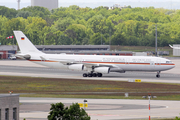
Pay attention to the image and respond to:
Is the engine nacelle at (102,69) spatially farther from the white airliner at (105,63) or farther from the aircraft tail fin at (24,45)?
the aircraft tail fin at (24,45)

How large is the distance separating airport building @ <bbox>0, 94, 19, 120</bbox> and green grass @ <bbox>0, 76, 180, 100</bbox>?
21.3m

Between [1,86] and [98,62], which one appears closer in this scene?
[1,86]

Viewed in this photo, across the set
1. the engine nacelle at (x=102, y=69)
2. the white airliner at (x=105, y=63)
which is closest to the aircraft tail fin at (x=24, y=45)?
the white airliner at (x=105, y=63)

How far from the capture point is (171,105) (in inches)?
1615

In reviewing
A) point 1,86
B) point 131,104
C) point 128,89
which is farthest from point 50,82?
point 131,104

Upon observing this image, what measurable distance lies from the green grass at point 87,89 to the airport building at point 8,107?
21303 millimetres

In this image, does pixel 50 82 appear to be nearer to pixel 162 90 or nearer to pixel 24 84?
pixel 24 84

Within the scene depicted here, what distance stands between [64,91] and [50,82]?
40.5 feet

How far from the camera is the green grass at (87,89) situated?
49.7 meters

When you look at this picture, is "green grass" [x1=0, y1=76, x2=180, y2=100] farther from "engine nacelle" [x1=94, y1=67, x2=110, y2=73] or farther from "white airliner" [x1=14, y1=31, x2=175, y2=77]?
"white airliner" [x1=14, y1=31, x2=175, y2=77]

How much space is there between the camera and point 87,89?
2245 inches

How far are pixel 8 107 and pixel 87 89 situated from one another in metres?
30.9

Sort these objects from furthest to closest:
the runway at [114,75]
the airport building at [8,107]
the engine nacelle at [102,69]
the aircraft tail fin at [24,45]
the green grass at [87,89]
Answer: the aircraft tail fin at [24,45] → the engine nacelle at [102,69] → the runway at [114,75] → the green grass at [87,89] → the airport building at [8,107]

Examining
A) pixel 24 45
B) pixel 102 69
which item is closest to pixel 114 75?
pixel 102 69
